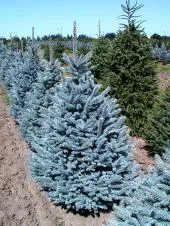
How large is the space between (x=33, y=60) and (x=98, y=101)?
23.8ft

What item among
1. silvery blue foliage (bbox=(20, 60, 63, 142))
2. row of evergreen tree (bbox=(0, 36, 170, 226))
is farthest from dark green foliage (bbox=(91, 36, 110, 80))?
row of evergreen tree (bbox=(0, 36, 170, 226))

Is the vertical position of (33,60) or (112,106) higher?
(33,60)

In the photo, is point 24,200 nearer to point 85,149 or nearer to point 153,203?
point 85,149

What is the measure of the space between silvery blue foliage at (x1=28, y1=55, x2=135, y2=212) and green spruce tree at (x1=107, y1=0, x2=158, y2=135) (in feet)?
16.5

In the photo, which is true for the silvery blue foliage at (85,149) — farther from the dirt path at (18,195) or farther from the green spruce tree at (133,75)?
the green spruce tree at (133,75)

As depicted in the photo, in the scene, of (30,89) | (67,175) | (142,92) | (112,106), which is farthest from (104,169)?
(30,89)

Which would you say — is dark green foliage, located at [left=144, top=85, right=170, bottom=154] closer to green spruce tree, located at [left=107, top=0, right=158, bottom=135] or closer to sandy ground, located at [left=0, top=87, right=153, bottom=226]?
sandy ground, located at [left=0, top=87, right=153, bottom=226]

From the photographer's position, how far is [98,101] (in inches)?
327

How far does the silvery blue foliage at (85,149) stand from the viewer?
8.09 m

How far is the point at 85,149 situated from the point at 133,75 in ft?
19.7

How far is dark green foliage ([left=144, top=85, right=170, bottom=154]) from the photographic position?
416 inches

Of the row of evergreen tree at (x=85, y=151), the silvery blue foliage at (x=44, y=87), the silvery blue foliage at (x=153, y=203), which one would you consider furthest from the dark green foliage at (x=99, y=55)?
the silvery blue foliage at (x=153, y=203)

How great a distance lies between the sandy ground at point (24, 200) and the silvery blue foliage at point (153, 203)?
3.22 m

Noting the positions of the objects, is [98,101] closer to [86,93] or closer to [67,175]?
Answer: [86,93]
